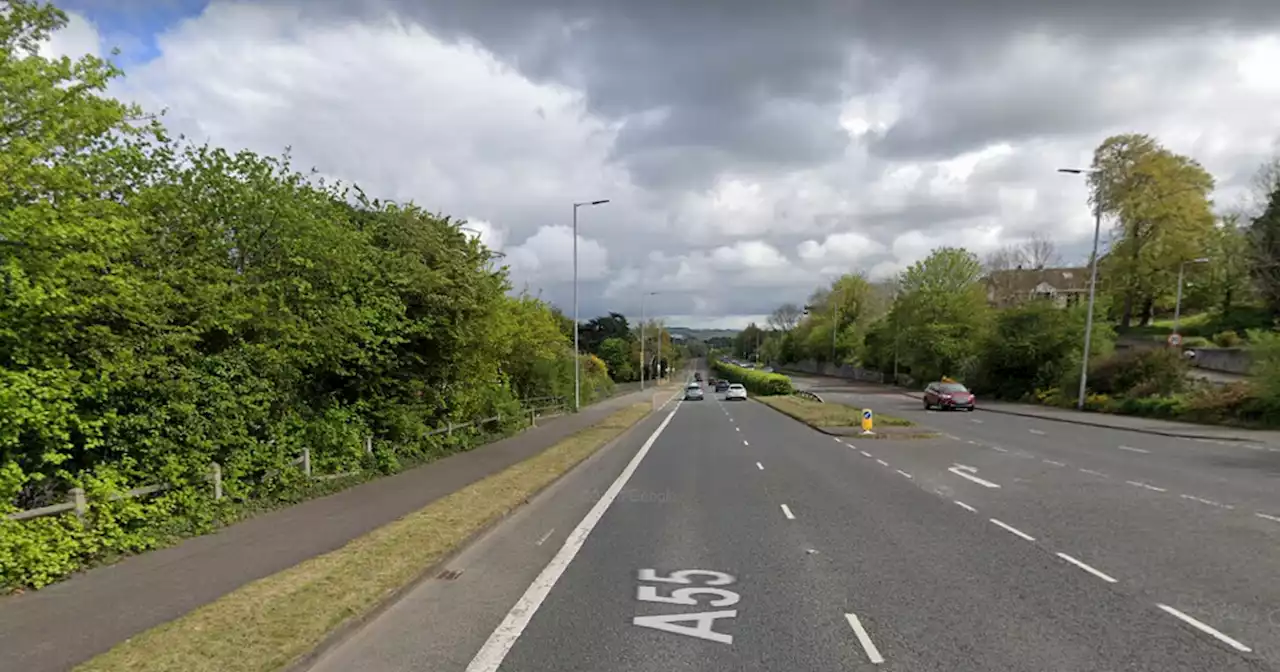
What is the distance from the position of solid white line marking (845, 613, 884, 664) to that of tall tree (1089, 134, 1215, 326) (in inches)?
2448

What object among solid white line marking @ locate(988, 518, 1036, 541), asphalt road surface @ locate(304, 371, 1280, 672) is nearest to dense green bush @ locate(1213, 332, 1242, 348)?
asphalt road surface @ locate(304, 371, 1280, 672)

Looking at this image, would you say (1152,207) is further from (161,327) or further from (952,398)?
(161,327)

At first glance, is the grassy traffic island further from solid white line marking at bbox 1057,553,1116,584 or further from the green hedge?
the green hedge

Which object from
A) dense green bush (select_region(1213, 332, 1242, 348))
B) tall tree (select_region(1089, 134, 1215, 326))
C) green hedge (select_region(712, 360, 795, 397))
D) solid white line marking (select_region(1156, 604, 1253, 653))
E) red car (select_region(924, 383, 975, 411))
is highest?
tall tree (select_region(1089, 134, 1215, 326))

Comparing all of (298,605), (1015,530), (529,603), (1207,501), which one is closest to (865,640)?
(529,603)

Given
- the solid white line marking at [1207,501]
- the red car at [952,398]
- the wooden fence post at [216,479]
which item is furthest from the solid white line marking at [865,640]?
the red car at [952,398]

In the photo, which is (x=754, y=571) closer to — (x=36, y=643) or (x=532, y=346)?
(x=36, y=643)

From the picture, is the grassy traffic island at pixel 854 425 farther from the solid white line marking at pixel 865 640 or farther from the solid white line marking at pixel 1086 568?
the solid white line marking at pixel 865 640

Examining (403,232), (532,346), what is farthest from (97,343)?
(532,346)

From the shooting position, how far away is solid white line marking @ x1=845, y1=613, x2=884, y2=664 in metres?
5.50

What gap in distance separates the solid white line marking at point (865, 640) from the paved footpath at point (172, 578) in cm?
561

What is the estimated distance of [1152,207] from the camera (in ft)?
191

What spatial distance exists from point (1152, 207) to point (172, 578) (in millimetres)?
68491

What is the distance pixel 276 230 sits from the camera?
1212cm
